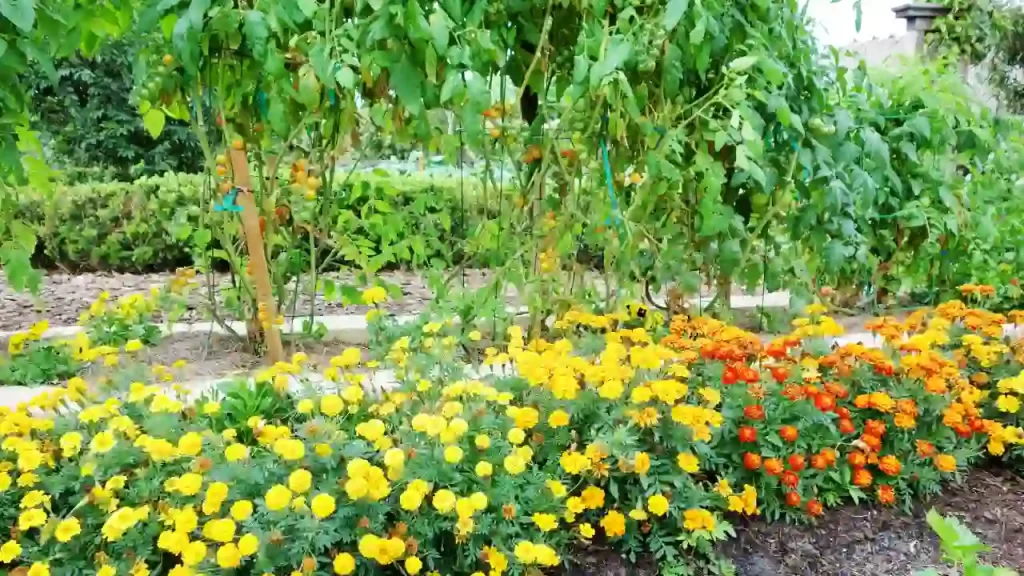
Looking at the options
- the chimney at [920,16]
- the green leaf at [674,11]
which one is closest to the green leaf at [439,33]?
the green leaf at [674,11]

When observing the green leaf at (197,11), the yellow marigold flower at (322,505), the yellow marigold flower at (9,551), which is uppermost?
the green leaf at (197,11)

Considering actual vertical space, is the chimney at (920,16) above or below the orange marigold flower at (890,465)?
above

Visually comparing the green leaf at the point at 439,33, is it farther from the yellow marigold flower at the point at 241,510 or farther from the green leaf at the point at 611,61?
the yellow marigold flower at the point at 241,510

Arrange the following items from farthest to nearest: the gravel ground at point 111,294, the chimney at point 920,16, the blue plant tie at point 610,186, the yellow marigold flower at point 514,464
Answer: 1. the chimney at point 920,16
2. the gravel ground at point 111,294
3. the blue plant tie at point 610,186
4. the yellow marigold flower at point 514,464

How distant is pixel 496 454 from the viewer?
176 centimetres

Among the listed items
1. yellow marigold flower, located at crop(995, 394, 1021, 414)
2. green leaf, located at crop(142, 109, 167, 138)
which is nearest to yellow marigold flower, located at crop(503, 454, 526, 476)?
yellow marigold flower, located at crop(995, 394, 1021, 414)

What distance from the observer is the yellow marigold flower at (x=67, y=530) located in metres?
1.55

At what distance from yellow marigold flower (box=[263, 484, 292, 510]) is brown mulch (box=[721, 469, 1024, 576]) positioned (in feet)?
3.16

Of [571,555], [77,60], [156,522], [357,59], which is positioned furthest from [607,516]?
[77,60]

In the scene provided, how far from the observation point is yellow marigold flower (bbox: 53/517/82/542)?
1.55 metres

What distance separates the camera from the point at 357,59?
7.33 feet

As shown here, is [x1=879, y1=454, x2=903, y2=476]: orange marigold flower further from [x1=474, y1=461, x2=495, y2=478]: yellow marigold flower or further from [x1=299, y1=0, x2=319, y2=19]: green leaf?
[x1=299, y1=0, x2=319, y2=19]: green leaf

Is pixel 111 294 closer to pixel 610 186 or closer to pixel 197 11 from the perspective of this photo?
pixel 197 11

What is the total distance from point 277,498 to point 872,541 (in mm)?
1345
